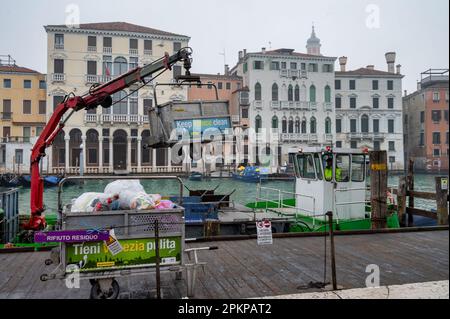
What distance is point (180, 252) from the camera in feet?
17.4

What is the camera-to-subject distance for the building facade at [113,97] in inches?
1953

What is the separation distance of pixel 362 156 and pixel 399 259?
5.50 m

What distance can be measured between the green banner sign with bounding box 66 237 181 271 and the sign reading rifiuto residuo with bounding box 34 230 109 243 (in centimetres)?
21

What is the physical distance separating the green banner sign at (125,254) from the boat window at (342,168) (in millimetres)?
7862

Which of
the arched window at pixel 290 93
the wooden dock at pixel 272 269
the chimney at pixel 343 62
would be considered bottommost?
the wooden dock at pixel 272 269

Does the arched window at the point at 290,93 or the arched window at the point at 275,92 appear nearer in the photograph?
the arched window at the point at 275,92

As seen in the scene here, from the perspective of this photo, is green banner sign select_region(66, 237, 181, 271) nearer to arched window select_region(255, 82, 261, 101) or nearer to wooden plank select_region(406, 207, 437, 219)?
wooden plank select_region(406, 207, 437, 219)

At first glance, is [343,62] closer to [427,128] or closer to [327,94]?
[327,94]

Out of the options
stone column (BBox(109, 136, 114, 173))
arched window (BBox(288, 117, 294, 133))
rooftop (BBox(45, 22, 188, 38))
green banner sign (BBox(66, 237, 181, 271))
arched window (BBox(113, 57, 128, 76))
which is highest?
rooftop (BBox(45, 22, 188, 38))

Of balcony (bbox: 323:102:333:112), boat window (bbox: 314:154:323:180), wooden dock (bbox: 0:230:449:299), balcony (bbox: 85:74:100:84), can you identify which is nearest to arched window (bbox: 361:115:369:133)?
balcony (bbox: 323:102:333:112)

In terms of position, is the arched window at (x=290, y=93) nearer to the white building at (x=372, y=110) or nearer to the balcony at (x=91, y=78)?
the white building at (x=372, y=110)

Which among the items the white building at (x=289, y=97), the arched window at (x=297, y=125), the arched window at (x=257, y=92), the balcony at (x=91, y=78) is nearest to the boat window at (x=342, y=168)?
the balcony at (x=91, y=78)

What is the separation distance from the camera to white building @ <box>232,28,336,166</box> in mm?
57312

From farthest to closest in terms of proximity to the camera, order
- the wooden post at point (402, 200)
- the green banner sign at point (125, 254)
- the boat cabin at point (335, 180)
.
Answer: the wooden post at point (402, 200) → the boat cabin at point (335, 180) → the green banner sign at point (125, 254)
